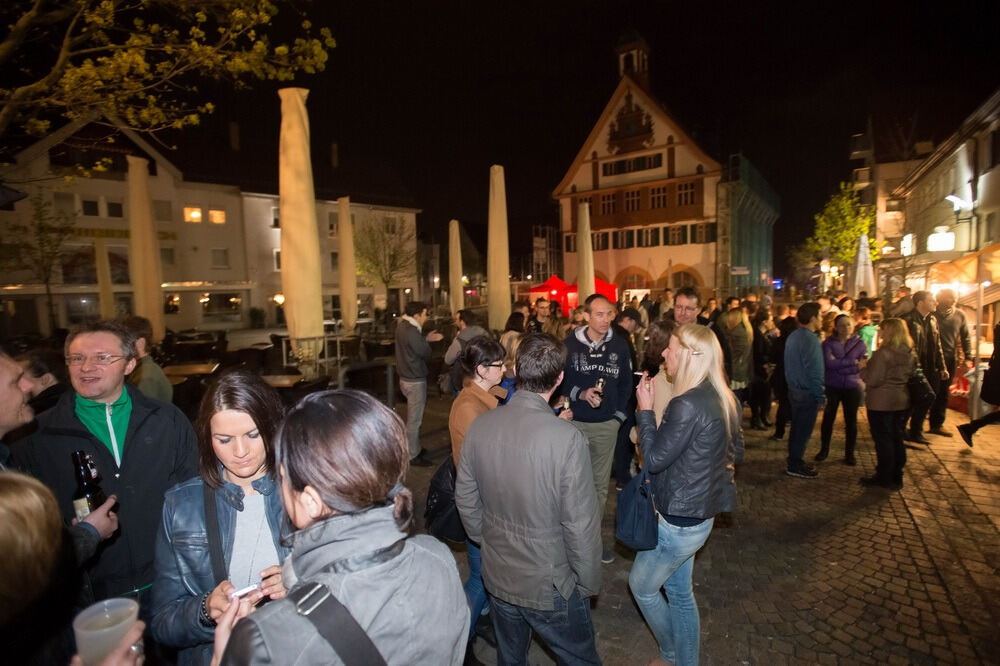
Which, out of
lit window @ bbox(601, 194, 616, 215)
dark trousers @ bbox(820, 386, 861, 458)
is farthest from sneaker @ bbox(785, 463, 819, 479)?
lit window @ bbox(601, 194, 616, 215)

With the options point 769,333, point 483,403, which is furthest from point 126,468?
point 769,333

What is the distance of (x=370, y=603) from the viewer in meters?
1.10

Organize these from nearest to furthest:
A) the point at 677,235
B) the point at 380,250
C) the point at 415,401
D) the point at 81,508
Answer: the point at 81,508
the point at 415,401
the point at 677,235
the point at 380,250

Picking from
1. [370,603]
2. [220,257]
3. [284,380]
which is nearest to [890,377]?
[370,603]

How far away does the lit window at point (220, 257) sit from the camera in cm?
3310

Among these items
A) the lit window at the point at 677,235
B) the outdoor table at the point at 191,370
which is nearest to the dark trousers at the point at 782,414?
the outdoor table at the point at 191,370

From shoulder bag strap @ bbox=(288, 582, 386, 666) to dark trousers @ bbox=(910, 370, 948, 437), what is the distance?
8886mm

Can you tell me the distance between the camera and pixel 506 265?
1273cm

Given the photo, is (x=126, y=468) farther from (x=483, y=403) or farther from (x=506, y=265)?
(x=506, y=265)

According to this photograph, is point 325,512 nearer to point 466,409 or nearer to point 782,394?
point 466,409

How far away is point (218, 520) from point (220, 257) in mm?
36702

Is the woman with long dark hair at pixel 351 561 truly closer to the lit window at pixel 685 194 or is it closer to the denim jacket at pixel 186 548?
the denim jacket at pixel 186 548

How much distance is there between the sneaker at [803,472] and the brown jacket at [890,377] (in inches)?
43.4

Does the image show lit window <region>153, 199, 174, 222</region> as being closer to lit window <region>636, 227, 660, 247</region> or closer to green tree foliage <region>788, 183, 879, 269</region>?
lit window <region>636, 227, 660, 247</region>
